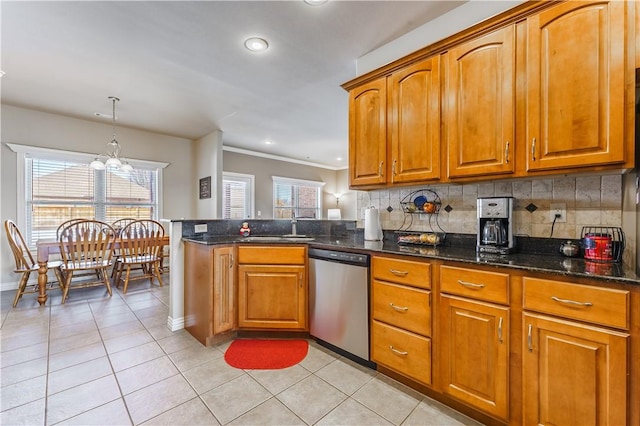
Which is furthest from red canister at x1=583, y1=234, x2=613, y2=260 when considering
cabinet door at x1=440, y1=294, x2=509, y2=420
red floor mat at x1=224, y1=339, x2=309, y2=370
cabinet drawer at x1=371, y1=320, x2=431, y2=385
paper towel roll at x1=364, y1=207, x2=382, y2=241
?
red floor mat at x1=224, y1=339, x2=309, y2=370

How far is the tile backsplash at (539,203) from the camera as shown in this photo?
160cm

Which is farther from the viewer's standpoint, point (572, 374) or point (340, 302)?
point (340, 302)

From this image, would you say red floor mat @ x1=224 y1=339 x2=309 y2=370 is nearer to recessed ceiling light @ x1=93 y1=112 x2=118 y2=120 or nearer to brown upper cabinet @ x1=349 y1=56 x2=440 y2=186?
brown upper cabinet @ x1=349 y1=56 x2=440 y2=186

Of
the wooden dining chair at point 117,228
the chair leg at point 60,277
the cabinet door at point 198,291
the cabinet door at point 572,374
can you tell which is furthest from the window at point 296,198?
the cabinet door at point 572,374

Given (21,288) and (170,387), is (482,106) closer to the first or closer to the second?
(170,387)

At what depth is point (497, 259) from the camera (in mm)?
1533

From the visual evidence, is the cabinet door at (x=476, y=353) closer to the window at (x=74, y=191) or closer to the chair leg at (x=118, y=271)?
the chair leg at (x=118, y=271)

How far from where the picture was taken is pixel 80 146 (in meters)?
4.53

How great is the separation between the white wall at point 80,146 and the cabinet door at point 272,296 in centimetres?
385

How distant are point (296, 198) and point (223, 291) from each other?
577 cm

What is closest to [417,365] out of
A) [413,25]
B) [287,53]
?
[413,25]

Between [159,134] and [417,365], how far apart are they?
5722 mm

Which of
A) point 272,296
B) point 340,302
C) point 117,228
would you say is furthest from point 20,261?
point 340,302

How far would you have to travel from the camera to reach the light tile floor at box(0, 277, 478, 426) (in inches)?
61.1
